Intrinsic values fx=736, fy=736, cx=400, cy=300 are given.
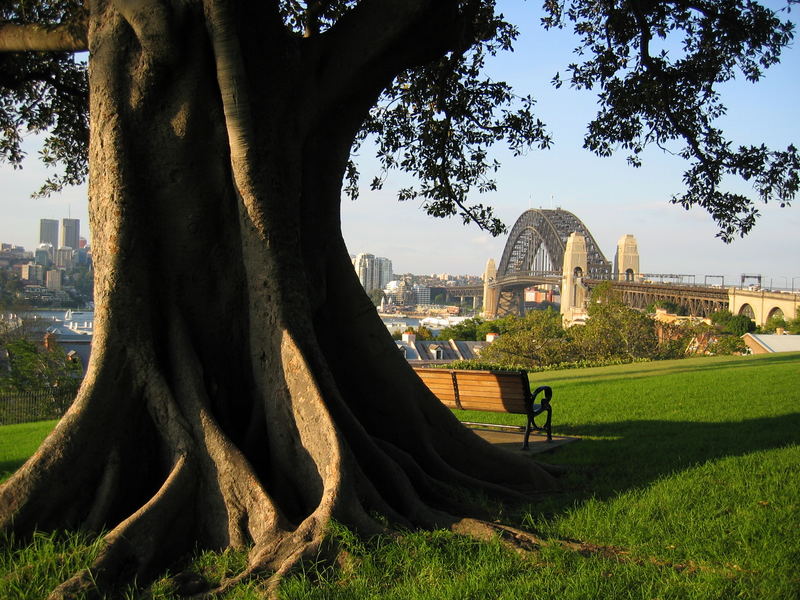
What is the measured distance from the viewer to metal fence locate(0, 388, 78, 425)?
19.8 m

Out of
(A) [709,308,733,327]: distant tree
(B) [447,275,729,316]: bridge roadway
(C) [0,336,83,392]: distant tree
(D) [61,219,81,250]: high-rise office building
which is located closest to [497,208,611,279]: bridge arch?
(B) [447,275,729,316]: bridge roadway

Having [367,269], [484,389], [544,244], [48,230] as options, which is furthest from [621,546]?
[367,269]

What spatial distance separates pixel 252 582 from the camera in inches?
121

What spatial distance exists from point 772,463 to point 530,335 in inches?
→ 1170

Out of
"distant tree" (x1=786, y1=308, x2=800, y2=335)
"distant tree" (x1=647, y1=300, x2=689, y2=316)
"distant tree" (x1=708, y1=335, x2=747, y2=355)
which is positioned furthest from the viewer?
"distant tree" (x1=647, y1=300, x2=689, y2=316)

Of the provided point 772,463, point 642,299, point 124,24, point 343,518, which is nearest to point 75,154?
point 124,24

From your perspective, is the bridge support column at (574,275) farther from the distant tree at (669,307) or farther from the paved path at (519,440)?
the paved path at (519,440)

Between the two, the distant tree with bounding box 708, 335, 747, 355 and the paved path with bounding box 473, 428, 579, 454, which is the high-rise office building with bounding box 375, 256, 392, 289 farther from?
the paved path with bounding box 473, 428, 579, 454

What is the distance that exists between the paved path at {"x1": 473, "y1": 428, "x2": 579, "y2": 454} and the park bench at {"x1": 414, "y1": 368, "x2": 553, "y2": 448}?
Answer: 3.7 inches

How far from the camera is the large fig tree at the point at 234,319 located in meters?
3.72

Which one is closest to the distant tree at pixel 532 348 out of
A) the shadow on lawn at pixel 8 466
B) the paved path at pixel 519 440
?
the paved path at pixel 519 440

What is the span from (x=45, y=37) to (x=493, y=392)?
520 centimetres

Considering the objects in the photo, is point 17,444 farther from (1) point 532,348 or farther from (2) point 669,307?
(2) point 669,307

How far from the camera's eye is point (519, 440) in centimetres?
733
